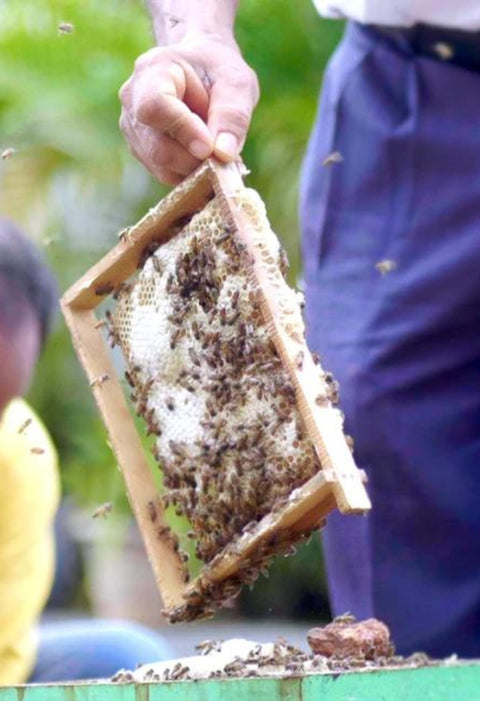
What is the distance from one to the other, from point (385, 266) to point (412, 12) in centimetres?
67

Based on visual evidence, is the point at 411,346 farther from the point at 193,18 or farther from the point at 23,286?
the point at 23,286

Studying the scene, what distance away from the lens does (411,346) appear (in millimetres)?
4332

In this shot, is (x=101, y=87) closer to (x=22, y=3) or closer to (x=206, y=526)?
(x=22, y=3)

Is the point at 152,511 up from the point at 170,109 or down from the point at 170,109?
down

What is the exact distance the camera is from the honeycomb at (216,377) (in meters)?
3.14

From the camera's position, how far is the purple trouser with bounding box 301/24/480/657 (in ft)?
14.1

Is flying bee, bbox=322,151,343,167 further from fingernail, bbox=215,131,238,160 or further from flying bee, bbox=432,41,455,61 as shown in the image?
fingernail, bbox=215,131,238,160

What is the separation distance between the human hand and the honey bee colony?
73 millimetres

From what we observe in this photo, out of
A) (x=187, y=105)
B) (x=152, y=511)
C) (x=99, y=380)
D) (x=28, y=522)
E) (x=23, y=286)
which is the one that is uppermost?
(x=187, y=105)

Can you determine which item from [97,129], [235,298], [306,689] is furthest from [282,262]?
[97,129]

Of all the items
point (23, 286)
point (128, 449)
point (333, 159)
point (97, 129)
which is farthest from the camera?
point (97, 129)

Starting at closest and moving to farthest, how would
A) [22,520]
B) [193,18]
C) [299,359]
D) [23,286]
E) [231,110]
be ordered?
[299,359]
[231,110]
[193,18]
[23,286]
[22,520]

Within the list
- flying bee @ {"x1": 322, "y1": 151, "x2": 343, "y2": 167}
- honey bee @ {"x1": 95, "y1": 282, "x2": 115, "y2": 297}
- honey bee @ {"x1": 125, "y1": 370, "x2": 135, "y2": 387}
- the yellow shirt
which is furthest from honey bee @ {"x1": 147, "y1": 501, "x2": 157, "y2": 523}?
the yellow shirt

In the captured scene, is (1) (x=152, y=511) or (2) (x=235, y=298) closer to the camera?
(2) (x=235, y=298)
